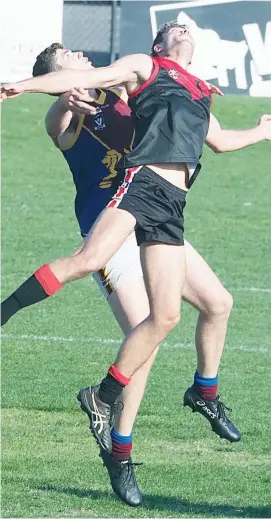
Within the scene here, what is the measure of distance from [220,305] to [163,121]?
3.88 feet

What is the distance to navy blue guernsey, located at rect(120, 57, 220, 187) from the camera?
6008mm

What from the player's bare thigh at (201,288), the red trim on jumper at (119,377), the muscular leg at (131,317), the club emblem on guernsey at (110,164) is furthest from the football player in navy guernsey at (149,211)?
the club emblem on guernsey at (110,164)

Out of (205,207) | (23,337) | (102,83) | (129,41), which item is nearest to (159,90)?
(102,83)

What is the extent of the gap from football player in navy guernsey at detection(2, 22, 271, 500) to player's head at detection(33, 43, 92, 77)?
53cm

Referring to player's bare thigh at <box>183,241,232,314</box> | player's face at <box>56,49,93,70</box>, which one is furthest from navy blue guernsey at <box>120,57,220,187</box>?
player's bare thigh at <box>183,241,232,314</box>

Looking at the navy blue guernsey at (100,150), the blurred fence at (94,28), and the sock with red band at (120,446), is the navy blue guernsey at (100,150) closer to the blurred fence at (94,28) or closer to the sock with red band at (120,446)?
the sock with red band at (120,446)

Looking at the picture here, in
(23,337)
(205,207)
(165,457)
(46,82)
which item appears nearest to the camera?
(46,82)

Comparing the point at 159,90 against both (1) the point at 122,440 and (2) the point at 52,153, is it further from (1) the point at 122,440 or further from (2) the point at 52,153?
(2) the point at 52,153

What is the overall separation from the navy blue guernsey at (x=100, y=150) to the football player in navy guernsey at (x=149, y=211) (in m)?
0.40

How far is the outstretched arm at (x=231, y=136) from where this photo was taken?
672cm

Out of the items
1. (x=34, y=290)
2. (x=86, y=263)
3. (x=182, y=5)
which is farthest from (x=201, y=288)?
(x=182, y=5)

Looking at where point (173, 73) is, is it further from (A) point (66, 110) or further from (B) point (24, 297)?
(B) point (24, 297)

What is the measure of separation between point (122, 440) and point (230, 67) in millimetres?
14526

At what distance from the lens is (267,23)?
19.8 m
